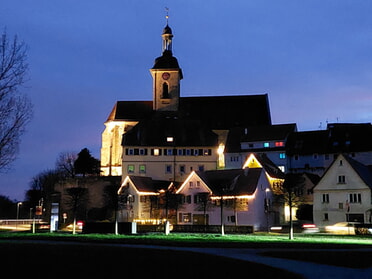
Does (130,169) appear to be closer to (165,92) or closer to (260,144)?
(260,144)

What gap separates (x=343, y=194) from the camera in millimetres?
61094

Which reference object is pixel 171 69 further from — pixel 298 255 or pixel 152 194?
pixel 298 255

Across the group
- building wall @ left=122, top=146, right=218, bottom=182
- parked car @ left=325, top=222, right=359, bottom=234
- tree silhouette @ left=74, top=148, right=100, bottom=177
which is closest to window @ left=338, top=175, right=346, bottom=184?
parked car @ left=325, top=222, right=359, bottom=234

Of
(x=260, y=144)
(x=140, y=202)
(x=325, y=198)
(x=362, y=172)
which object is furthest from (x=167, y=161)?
(x=362, y=172)

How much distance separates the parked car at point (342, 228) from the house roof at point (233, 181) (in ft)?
36.6

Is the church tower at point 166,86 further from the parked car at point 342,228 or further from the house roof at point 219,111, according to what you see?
the parked car at point 342,228

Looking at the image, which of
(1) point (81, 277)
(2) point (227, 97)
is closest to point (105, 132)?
(2) point (227, 97)

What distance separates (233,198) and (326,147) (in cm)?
2900

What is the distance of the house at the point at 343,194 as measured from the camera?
59.7 m

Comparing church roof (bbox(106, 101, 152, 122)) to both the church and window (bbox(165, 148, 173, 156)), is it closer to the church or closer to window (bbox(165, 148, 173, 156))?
the church

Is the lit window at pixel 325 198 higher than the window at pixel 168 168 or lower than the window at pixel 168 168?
lower

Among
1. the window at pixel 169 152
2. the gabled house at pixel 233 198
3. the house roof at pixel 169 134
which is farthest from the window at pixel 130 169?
the gabled house at pixel 233 198

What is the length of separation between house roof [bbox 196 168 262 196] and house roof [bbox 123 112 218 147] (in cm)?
2039

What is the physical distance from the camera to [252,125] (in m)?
105
